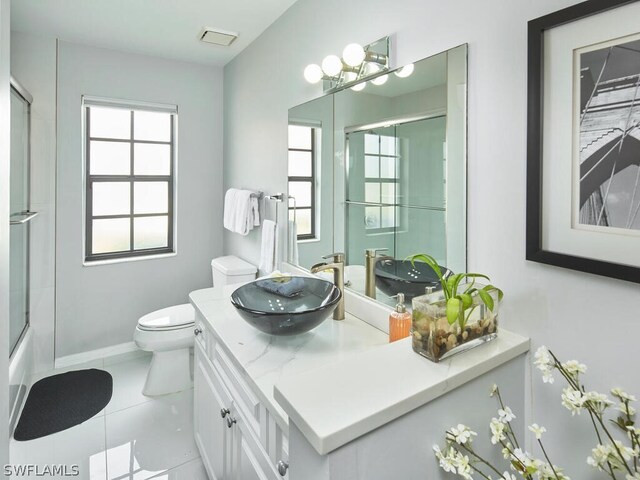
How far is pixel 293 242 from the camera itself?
2303 mm

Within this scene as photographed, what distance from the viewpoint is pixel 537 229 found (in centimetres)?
105

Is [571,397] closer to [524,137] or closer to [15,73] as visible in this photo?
[524,137]

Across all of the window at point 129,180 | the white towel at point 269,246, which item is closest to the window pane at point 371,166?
the white towel at point 269,246

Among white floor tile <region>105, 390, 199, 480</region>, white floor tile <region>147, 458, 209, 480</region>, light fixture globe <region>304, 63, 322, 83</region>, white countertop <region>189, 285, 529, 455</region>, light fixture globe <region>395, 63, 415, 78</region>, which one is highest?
light fixture globe <region>304, 63, 322, 83</region>

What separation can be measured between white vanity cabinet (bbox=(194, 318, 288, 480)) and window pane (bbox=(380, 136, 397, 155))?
1022mm

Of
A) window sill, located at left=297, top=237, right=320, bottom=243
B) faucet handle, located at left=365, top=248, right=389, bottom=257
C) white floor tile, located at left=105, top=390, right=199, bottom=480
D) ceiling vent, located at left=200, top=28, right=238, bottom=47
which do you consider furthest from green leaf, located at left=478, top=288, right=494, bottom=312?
ceiling vent, located at left=200, top=28, right=238, bottom=47

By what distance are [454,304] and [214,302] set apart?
124 centimetres

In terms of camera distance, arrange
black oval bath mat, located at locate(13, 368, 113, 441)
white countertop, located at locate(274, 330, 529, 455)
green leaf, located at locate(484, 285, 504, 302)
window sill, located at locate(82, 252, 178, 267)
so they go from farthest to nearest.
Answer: window sill, located at locate(82, 252, 178, 267), black oval bath mat, located at locate(13, 368, 113, 441), green leaf, located at locate(484, 285, 504, 302), white countertop, located at locate(274, 330, 529, 455)

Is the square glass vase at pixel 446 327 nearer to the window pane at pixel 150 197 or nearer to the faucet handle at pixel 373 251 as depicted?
the faucet handle at pixel 373 251

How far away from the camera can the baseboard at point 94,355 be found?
2877mm

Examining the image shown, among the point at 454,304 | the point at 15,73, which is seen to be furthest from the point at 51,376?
the point at 454,304

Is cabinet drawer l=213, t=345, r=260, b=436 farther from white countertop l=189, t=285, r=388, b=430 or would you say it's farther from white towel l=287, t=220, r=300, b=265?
white towel l=287, t=220, r=300, b=265

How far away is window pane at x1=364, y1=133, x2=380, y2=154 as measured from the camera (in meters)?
1.61

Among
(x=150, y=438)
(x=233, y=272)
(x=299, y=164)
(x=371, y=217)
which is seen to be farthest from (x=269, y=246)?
(x=150, y=438)
